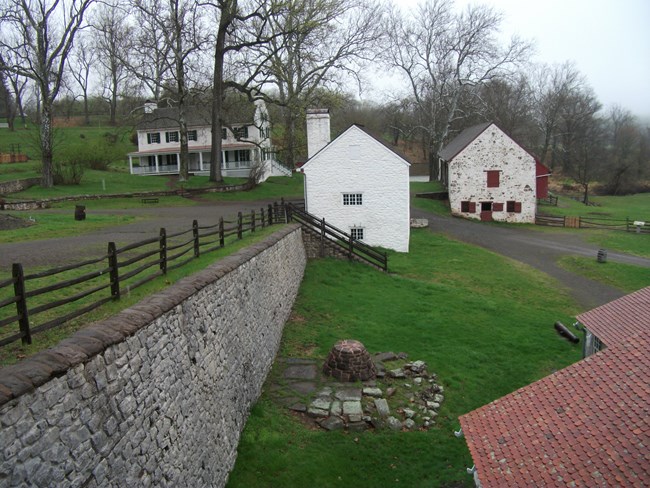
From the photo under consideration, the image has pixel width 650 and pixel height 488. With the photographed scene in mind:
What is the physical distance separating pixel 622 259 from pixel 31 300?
28.4 m

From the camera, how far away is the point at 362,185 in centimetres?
2614

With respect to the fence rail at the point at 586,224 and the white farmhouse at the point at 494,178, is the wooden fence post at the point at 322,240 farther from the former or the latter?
the fence rail at the point at 586,224

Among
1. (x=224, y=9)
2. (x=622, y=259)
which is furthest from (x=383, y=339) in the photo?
(x=224, y=9)

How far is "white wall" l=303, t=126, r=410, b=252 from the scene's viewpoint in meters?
25.8

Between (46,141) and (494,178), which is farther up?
(46,141)

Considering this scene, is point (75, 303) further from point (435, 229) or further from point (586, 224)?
point (586, 224)

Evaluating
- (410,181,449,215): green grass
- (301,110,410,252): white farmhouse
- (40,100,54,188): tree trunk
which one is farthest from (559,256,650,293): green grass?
(40,100,54,188): tree trunk

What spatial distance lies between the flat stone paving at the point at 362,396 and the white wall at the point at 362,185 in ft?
41.0

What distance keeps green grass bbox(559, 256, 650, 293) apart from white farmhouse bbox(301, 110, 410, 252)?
8632 mm

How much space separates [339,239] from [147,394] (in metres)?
18.6

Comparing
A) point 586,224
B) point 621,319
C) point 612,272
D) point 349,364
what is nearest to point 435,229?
point 612,272

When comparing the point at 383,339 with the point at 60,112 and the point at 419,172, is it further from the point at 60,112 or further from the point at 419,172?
the point at 60,112

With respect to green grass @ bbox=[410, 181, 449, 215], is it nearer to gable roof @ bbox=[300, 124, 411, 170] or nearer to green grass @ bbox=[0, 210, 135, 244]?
gable roof @ bbox=[300, 124, 411, 170]

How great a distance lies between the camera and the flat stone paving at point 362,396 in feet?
39.7
